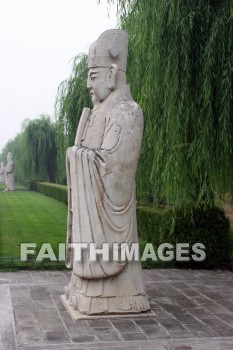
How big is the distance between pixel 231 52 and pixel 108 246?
10.6 ft

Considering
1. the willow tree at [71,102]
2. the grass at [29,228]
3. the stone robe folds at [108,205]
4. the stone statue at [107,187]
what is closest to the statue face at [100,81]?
the stone statue at [107,187]

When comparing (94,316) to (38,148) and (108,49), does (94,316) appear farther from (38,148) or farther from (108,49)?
(38,148)

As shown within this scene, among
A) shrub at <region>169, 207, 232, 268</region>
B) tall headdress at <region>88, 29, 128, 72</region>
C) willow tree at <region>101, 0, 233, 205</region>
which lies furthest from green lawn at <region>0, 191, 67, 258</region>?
tall headdress at <region>88, 29, 128, 72</region>

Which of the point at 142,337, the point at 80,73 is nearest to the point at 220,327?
the point at 142,337

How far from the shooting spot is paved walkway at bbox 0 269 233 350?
4551 mm

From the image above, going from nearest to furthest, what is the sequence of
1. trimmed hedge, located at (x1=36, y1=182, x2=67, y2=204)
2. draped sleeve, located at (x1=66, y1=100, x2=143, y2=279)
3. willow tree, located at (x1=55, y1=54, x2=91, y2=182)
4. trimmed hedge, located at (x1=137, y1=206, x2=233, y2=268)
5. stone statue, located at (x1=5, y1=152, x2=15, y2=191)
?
draped sleeve, located at (x1=66, y1=100, x2=143, y2=279) → trimmed hedge, located at (x1=137, y1=206, x2=233, y2=268) → willow tree, located at (x1=55, y1=54, x2=91, y2=182) → trimmed hedge, located at (x1=36, y1=182, x2=67, y2=204) → stone statue, located at (x1=5, y1=152, x2=15, y2=191)

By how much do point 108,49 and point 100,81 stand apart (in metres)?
0.37

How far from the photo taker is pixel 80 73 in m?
17.6

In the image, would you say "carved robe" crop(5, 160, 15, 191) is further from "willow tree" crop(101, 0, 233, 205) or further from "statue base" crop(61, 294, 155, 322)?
"statue base" crop(61, 294, 155, 322)

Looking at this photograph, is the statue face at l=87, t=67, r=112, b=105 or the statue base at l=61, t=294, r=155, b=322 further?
the statue face at l=87, t=67, r=112, b=105

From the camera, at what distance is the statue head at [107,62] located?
5.48 m

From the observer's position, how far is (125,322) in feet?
17.0

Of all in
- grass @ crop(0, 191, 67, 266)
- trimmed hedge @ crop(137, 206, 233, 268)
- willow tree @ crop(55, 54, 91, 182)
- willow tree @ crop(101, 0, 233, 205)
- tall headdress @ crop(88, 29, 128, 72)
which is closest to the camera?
tall headdress @ crop(88, 29, 128, 72)

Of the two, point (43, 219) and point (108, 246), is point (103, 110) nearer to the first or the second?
point (108, 246)
